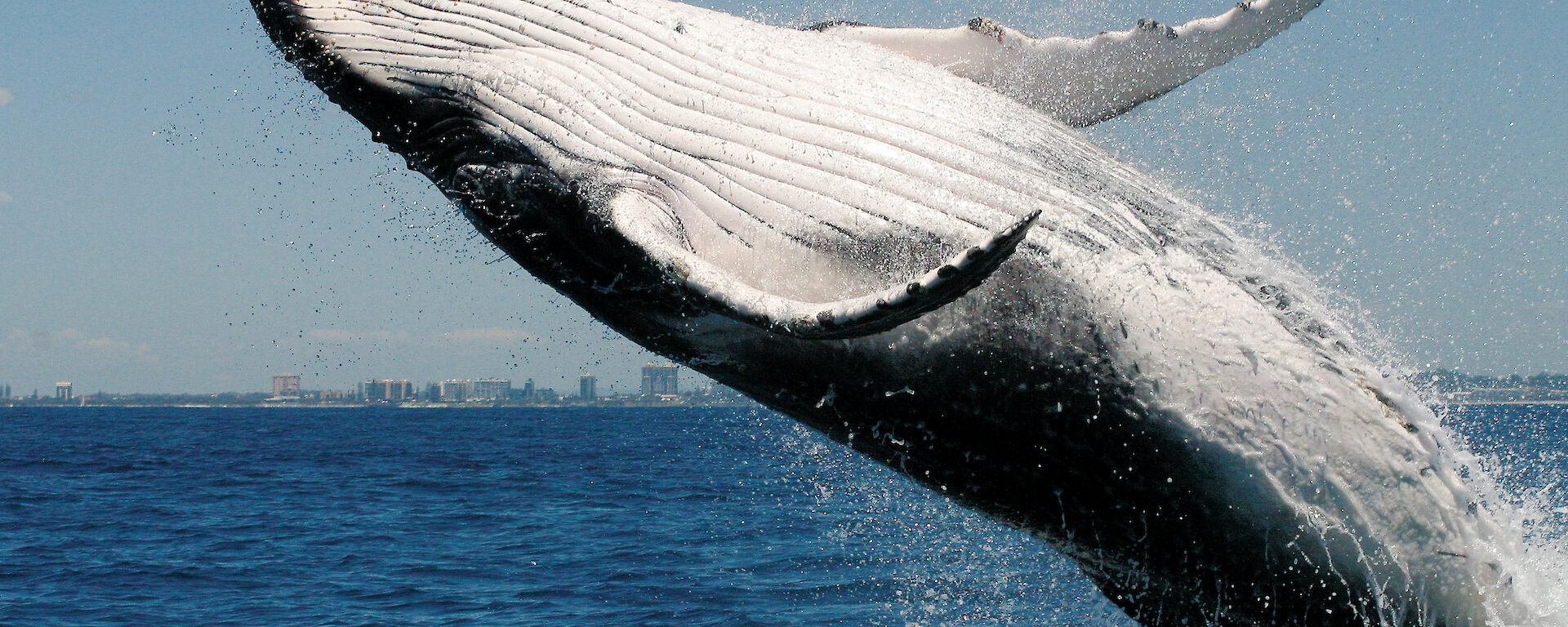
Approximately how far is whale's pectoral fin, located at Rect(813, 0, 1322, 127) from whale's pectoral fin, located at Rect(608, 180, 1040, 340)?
5.43 ft

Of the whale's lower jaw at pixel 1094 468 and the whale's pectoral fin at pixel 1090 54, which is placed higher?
the whale's pectoral fin at pixel 1090 54

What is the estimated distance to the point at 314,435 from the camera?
505 ft

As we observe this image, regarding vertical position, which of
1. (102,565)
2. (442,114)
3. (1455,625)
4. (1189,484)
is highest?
(442,114)

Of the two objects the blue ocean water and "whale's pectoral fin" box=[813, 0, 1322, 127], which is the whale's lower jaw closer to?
the blue ocean water

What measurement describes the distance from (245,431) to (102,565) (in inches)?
5459

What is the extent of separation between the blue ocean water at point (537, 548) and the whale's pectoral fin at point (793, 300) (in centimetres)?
166

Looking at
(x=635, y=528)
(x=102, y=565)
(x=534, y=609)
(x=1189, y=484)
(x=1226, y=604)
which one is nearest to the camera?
(x=1189, y=484)

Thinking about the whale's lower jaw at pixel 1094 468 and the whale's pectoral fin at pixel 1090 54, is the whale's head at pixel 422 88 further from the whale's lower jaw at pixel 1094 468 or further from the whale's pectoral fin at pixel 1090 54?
the whale's pectoral fin at pixel 1090 54

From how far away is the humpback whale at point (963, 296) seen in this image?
12.1 ft

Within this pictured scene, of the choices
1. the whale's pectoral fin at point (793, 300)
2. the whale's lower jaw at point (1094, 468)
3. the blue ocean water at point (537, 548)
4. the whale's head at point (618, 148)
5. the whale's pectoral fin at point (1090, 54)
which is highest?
the whale's pectoral fin at point (1090, 54)

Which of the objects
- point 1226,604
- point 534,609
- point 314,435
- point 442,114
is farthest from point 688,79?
point 314,435

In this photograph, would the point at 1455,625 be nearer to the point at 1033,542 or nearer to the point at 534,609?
the point at 1033,542

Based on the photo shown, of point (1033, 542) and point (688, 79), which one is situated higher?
point (688, 79)

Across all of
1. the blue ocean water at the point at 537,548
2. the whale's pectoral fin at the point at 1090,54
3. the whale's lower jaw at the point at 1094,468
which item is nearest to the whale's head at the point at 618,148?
the whale's lower jaw at the point at 1094,468
